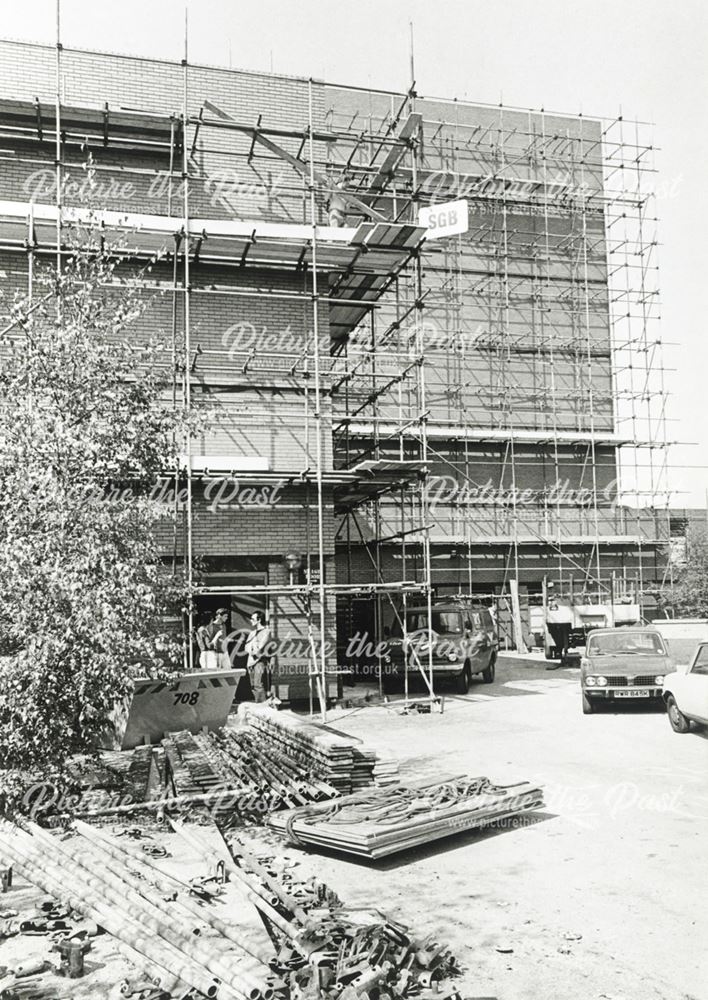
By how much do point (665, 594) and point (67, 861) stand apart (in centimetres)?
2721

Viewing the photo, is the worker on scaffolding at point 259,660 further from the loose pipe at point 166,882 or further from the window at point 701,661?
the loose pipe at point 166,882

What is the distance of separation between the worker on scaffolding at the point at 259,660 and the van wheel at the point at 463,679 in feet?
14.3

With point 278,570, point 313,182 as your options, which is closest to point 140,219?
point 313,182

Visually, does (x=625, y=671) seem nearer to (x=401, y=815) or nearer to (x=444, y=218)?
(x=401, y=815)

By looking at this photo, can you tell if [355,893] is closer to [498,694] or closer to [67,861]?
[67,861]

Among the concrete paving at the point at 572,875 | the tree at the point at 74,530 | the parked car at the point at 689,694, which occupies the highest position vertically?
the tree at the point at 74,530

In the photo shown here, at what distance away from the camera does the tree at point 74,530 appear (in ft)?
22.9

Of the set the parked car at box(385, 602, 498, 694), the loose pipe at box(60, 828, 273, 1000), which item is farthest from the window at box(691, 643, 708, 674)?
the loose pipe at box(60, 828, 273, 1000)

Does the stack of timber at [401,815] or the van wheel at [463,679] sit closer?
the stack of timber at [401,815]

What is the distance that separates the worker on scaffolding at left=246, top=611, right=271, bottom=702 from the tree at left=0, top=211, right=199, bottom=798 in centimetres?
616

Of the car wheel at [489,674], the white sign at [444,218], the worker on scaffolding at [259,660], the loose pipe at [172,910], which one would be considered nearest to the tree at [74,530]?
the loose pipe at [172,910]

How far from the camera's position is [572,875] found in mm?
6383

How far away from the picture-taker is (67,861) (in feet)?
20.6

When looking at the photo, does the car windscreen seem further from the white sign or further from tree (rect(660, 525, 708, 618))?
tree (rect(660, 525, 708, 618))
